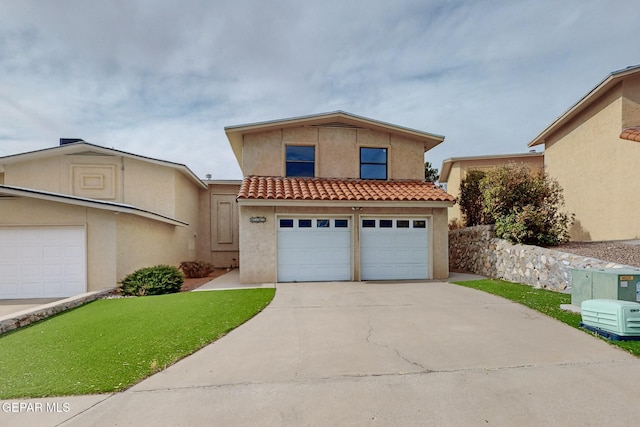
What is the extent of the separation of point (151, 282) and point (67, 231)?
331cm

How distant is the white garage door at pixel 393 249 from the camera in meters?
12.1

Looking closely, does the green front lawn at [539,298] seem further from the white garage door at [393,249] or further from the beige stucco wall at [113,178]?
the beige stucco wall at [113,178]

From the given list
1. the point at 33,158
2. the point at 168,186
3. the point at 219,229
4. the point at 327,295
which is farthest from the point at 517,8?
the point at 33,158

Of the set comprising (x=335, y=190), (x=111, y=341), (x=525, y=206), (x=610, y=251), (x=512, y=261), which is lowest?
(x=111, y=341)

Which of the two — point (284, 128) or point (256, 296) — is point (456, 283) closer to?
point (256, 296)

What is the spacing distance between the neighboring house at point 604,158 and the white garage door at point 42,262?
2001 centimetres

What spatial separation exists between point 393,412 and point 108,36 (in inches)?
479

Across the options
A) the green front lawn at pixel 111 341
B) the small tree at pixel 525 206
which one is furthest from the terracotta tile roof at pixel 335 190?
the green front lawn at pixel 111 341

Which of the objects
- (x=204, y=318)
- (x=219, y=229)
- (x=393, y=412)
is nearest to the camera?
(x=393, y=412)

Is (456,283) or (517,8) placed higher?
(517,8)

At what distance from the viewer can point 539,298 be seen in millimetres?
8219

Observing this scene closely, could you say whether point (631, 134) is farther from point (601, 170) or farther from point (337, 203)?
point (337, 203)

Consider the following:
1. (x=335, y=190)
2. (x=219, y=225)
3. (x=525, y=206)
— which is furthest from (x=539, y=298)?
(x=219, y=225)

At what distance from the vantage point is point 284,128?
13.1 metres
